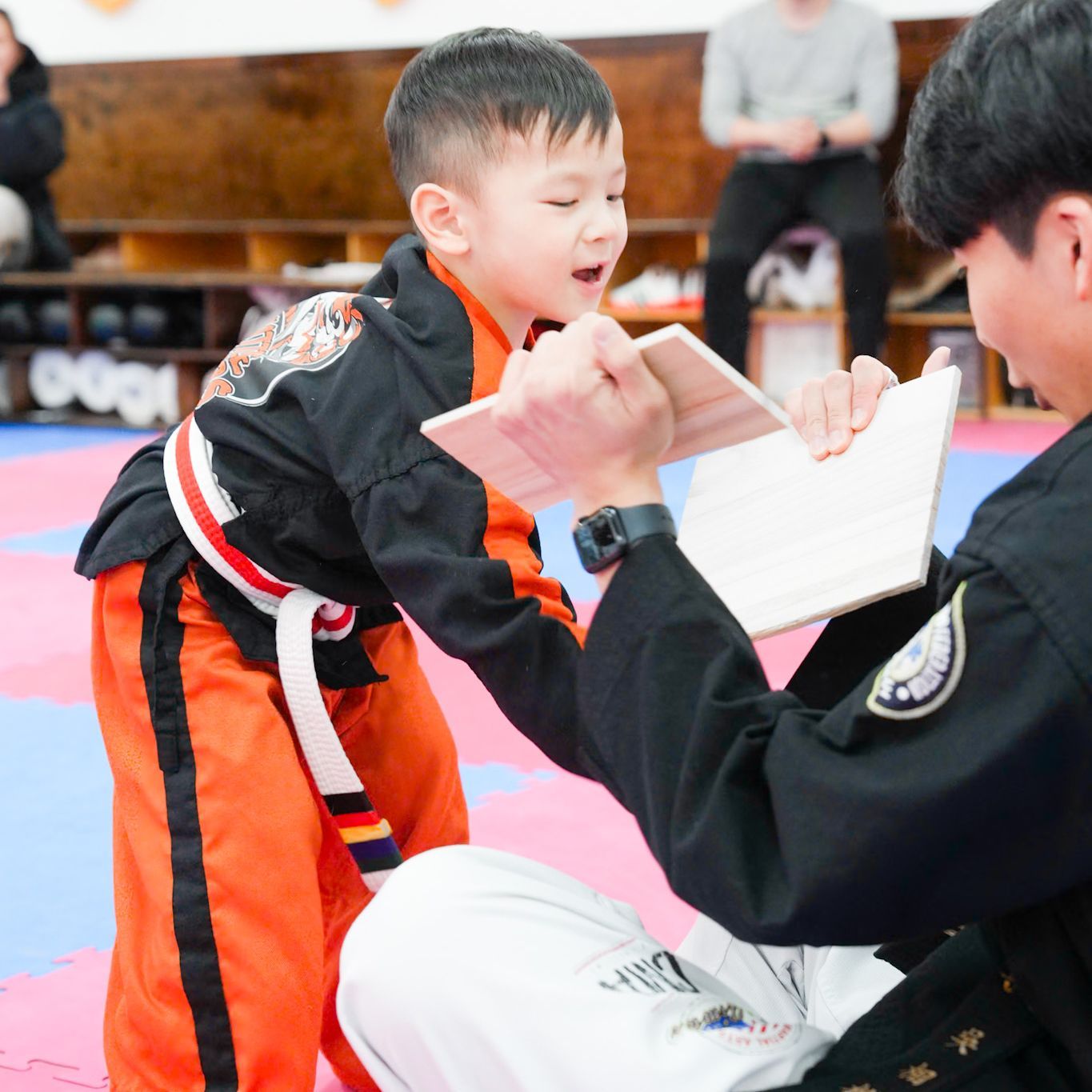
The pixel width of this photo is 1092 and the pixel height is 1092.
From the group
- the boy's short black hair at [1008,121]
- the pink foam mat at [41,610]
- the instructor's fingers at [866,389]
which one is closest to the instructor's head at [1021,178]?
the boy's short black hair at [1008,121]

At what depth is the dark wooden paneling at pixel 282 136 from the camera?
664 cm

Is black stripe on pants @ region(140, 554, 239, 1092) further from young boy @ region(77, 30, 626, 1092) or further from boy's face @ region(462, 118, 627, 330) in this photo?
boy's face @ region(462, 118, 627, 330)

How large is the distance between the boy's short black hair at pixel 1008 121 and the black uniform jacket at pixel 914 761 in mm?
147

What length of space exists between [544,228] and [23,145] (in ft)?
18.7

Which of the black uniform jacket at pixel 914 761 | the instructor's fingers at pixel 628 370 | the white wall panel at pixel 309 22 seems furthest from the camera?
the white wall panel at pixel 309 22

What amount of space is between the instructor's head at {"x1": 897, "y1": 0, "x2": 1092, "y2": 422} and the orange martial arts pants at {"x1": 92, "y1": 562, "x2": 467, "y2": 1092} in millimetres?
881

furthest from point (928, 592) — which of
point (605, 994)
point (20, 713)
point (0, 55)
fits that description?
point (0, 55)

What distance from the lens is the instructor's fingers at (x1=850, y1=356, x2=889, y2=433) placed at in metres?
1.36

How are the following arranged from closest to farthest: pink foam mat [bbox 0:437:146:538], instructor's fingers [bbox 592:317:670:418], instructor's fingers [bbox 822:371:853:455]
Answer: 1. instructor's fingers [bbox 592:317:670:418]
2. instructor's fingers [bbox 822:371:853:455]
3. pink foam mat [bbox 0:437:146:538]

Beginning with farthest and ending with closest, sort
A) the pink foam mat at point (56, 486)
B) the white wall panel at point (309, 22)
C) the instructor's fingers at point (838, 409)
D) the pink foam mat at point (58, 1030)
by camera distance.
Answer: the white wall panel at point (309, 22), the pink foam mat at point (56, 486), the pink foam mat at point (58, 1030), the instructor's fingers at point (838, 409)

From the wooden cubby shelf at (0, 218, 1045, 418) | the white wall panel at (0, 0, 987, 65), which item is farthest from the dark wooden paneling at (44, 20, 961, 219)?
the wooden cubby shelf at (0, 218, 1045, 418)

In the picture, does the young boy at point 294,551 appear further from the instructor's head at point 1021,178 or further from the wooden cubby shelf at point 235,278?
the wooden cubby shelf at point 235,278

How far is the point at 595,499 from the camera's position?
995mm

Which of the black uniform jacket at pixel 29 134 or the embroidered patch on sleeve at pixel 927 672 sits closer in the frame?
the embroidered patch on sleeve at pixel 927 672
